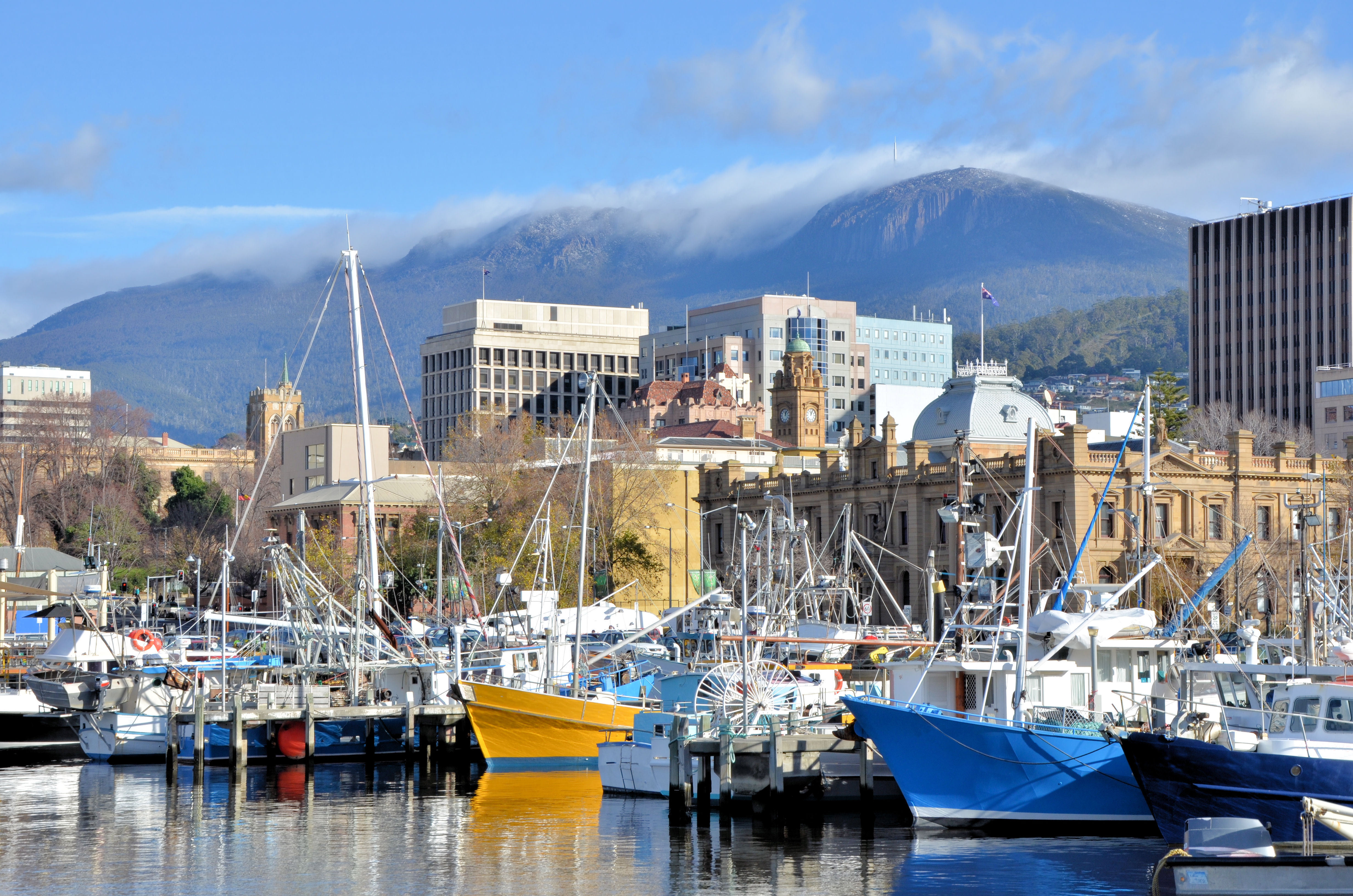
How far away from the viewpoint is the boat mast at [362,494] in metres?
68.9

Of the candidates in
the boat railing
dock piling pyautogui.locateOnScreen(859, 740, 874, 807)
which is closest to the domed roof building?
dock piling pyautogui.locateOnScreen(859, 740, 874, 807)

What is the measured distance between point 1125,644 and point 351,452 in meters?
130

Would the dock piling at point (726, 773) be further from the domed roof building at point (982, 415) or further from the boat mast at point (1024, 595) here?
the domed roof building at point (982, 415)

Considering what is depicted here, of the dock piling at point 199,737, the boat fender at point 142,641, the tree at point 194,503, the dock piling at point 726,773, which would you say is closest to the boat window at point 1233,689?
the dock piling at point 726,773

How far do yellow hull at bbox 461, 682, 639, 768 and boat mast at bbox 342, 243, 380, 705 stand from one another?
8.67 meters

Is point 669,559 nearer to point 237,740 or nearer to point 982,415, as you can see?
point 982,415

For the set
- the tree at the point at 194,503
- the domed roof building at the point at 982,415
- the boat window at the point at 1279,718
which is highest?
the domed roof building at the point at 982,415

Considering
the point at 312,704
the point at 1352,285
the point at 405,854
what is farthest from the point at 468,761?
the point at 1352,285

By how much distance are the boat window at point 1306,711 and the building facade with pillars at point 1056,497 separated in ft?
126

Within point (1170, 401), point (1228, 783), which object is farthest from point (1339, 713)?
point (1170, 401)

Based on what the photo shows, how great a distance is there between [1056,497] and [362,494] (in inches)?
1910

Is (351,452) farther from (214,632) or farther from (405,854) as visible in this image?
(405,854)

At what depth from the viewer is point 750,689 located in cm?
5334

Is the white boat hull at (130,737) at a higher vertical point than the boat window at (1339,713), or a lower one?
lower
